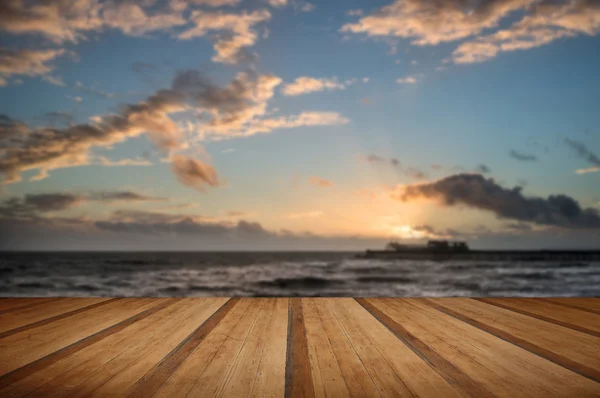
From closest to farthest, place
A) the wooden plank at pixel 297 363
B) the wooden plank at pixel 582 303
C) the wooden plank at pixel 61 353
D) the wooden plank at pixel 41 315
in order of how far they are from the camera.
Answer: the wooden plank at pixel 297 363 < the wooden plank at pixel 61 353 < the wooden plank at pixel 41 315 < the wooden plank at pixel 582 303

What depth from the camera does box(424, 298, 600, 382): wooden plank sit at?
6.14 ft

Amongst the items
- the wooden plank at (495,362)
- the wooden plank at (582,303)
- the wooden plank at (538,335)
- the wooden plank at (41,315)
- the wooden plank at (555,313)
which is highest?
the wooden plank at (41,315)

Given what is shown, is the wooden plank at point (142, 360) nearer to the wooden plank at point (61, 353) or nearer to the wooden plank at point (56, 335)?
the wooden plank at point (61, 353)

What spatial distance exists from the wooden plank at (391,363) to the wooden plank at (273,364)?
348mm

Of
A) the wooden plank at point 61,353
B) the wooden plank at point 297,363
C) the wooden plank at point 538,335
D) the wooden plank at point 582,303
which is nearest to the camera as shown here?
the wooden plank at point 297,363

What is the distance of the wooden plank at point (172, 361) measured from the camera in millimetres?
1501

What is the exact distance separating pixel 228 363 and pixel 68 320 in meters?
1.62

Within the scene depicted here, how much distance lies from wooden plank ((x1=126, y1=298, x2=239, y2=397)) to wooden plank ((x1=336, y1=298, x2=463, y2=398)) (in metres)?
0.79

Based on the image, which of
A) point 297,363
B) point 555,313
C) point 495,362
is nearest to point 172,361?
point 297,363

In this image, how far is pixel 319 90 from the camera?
1166 cm

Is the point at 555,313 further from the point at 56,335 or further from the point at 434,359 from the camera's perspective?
the point at 56,335

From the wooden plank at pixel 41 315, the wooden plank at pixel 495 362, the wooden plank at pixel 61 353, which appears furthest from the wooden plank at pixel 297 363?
the wooden plank at pixel 41 315

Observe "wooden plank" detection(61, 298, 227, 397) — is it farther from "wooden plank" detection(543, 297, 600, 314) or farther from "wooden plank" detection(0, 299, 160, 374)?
"wooden plank" detection(543, 297, 600, 314)

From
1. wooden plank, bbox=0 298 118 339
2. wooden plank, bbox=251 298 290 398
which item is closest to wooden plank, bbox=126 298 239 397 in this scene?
wooden plank, bbox=251 298 290 398
